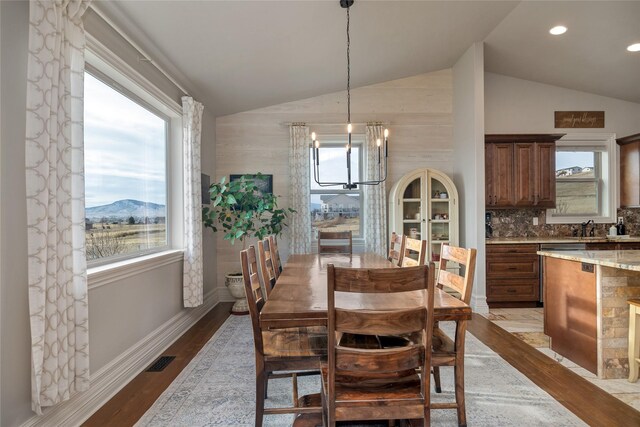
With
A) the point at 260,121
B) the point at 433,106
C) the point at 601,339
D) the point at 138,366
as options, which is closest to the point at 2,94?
the point at 138,366

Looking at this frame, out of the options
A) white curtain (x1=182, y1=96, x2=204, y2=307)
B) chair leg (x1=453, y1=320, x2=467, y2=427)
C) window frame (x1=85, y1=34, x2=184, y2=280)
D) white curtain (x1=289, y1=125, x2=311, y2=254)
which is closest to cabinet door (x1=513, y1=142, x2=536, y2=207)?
white curtain (x1=289, y1=125, x2=311, y2=254)

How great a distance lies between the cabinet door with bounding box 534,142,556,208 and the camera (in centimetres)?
462

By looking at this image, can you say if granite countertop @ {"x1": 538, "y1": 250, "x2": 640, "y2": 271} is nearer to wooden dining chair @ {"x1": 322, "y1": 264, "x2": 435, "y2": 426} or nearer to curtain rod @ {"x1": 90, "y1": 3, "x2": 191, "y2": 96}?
wooden dining chair @ {"x1": 322, "y1": 264, "x2": 435, "y2": 426}

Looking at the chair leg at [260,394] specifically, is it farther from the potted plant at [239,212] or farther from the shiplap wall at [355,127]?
the shiplap wall at [355,127]

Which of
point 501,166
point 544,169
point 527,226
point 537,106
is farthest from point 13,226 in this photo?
point 537,106

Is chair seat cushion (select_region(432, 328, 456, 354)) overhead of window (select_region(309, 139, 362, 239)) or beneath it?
beneath

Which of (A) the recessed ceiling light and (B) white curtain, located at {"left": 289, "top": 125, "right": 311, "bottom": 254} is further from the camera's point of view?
(B) white curtain, located at {"left": 289, "top": 125, "right": 311, "bottom": 254}

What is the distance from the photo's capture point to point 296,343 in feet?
6.06

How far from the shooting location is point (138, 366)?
263cm

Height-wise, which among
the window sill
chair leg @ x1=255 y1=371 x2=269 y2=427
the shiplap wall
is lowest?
chair leg @ x1=255 y1=371 x2=269 y2=427

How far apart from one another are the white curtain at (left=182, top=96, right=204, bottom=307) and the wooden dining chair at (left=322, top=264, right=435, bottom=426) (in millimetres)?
2583

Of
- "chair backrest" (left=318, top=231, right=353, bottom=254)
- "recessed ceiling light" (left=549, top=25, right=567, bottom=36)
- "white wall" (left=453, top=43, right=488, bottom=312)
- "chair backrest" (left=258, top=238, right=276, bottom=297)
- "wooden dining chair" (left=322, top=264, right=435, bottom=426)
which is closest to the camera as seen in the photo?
"wooden dining chair" (left=322, top=264, right=435, bottom=426)

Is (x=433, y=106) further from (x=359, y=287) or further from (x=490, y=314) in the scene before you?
(x=359, y=287)

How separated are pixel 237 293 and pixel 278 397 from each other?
2.20 meters
